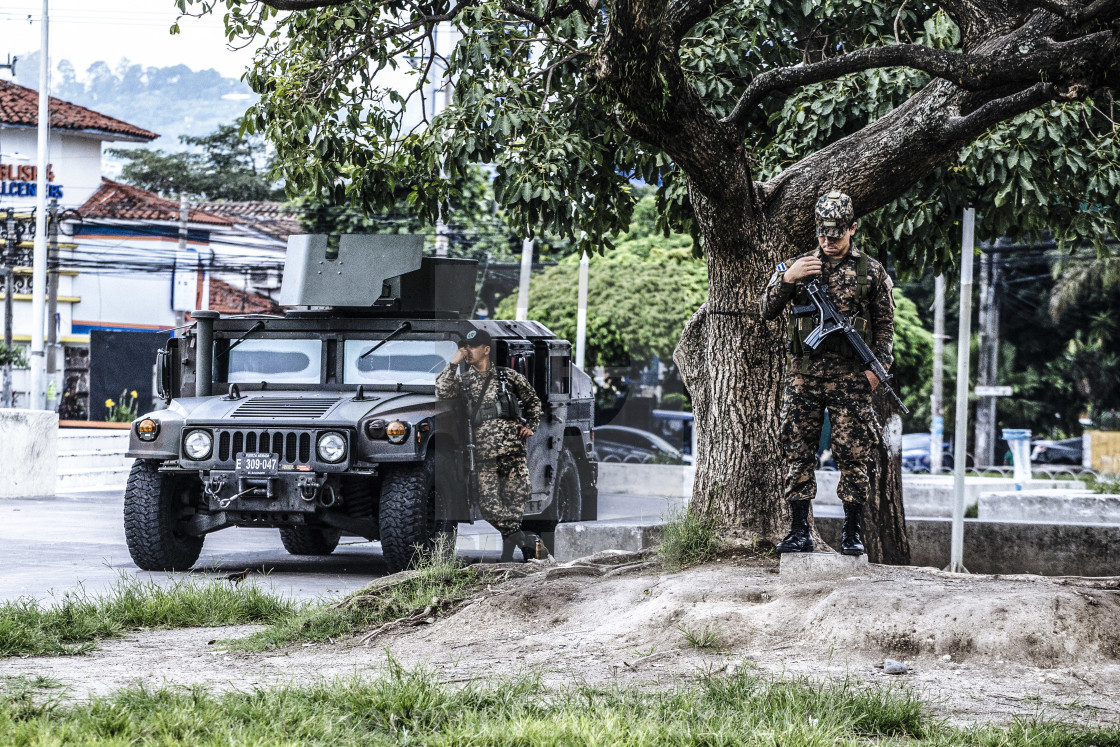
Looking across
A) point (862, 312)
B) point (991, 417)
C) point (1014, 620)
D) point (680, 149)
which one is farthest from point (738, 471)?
point (991, 417)

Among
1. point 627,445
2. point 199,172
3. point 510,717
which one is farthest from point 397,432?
point 199,172

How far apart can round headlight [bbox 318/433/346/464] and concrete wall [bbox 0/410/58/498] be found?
8240 millimetres

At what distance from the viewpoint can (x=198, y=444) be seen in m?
9.34

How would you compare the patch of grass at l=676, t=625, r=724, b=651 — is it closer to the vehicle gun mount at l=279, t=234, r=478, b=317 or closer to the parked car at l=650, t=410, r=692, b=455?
the vehicle gun mount at l=279, t=234, r=478, b=317

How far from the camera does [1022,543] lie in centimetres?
967

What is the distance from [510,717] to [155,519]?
6088 mm

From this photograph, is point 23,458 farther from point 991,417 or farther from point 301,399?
point 991,417

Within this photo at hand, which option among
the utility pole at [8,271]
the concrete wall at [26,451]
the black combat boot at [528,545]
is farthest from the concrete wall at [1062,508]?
the utility pole at [8,271]

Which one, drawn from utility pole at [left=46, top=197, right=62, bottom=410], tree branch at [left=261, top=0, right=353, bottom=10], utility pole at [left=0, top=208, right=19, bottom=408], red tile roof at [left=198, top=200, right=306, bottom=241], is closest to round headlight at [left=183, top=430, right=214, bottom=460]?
tree branch at [left=261, top=0, right=353, bottom=10]

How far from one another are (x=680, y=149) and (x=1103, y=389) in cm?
3581

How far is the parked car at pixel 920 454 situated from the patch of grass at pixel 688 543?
27.5 m

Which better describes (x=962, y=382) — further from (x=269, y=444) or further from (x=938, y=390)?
(x=938, y=390)

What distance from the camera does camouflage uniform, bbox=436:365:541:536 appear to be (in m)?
9.44

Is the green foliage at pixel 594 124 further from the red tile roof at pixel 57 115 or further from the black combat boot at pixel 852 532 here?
the red tile roof at pixel 57 115
